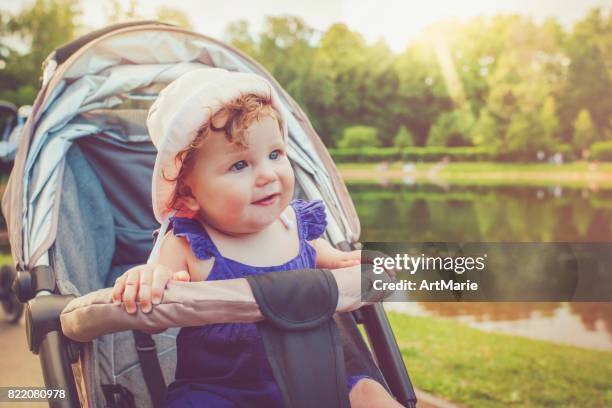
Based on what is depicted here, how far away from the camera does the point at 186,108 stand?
1184mm

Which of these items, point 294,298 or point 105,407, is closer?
point 294,298

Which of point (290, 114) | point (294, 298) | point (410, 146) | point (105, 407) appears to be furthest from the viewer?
point (410, 146)

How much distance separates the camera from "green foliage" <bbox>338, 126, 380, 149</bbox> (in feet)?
28.9

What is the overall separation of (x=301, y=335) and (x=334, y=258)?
1.35 ft

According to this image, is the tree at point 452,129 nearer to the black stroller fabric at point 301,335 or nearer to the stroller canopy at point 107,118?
the stroller canopy at point 107,118

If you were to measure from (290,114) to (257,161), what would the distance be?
A: 2.77 ft

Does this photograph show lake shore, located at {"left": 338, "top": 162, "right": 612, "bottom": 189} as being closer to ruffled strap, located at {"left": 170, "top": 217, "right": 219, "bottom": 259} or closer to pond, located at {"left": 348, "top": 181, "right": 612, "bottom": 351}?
pond, located at {"left": 348, "top": 181, "right": 612, "bottom": 351}

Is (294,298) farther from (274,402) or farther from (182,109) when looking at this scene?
(182,109)

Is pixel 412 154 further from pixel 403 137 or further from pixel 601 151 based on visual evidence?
pixel 601 151

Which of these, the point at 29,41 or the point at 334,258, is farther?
the point at 29,41

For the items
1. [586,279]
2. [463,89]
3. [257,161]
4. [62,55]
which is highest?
[463,89]

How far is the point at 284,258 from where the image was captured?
138cm

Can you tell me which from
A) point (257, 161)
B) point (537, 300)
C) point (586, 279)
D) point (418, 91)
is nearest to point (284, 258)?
point (257, 161)

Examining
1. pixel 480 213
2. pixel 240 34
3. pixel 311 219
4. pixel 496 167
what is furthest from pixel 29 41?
pixel 311 219
